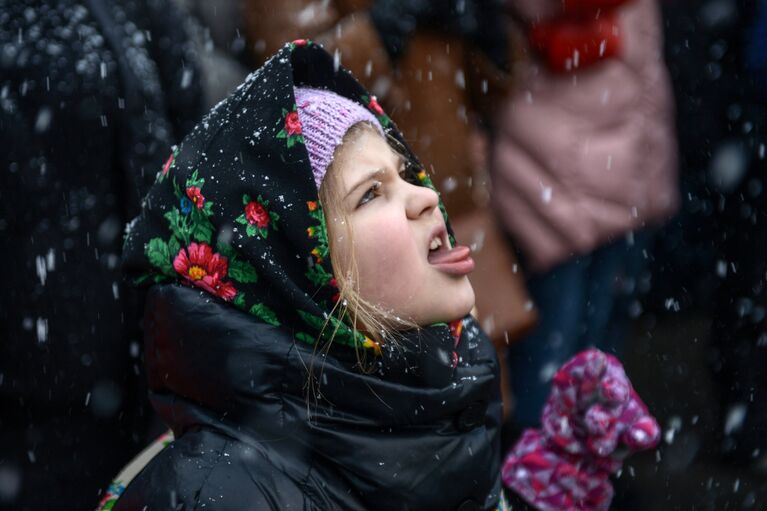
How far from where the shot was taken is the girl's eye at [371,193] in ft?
4.47

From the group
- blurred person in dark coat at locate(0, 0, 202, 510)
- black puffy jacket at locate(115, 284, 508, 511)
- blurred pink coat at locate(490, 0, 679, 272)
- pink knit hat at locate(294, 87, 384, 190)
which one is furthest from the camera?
blurred pink coat at locate(490, 0, 679, 272)

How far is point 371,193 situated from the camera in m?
1.37

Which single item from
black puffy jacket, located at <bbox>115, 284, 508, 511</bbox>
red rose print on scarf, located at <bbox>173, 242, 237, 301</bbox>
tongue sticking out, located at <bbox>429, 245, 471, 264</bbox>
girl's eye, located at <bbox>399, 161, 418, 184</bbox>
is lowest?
black puffy jacket, located at <bbox>115, 284, 508, 511</bbox>

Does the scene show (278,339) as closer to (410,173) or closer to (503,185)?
(410,173)

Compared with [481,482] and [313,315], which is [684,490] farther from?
[313,315]

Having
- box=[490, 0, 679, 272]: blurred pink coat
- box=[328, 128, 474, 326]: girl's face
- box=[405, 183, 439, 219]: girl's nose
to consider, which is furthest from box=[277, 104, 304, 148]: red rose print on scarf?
box=[490, 0, 679, 272]: blurred pink coat

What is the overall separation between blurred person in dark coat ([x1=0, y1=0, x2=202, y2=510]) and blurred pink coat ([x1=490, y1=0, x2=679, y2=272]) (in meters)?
0.91

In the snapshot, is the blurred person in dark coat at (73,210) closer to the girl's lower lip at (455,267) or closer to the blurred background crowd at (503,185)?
the blurred background crowd at (503,185)

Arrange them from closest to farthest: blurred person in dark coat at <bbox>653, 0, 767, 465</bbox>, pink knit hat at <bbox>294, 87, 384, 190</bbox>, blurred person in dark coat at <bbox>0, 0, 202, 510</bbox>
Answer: pink knit hat at <bbox>294, 87, 384, 190</bbox> < blurred person in dark coat at <bbox>0, 0, 202, 510</bbox> < blurred person in dark coat at <bbox>653, 0, 767, 465</bbox>

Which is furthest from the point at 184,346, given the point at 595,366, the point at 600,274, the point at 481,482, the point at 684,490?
the point at 684,490

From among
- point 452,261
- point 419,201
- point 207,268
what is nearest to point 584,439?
point 452,261

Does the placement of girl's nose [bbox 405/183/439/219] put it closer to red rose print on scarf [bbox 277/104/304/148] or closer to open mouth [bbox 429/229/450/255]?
open mouth [bbox 429/229/450/255]

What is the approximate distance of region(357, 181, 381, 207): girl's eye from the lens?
1.36m

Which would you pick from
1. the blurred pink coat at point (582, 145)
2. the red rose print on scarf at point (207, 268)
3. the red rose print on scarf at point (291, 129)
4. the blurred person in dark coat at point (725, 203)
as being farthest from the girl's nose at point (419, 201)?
the blurred person in dark coat at point (725, 203)
